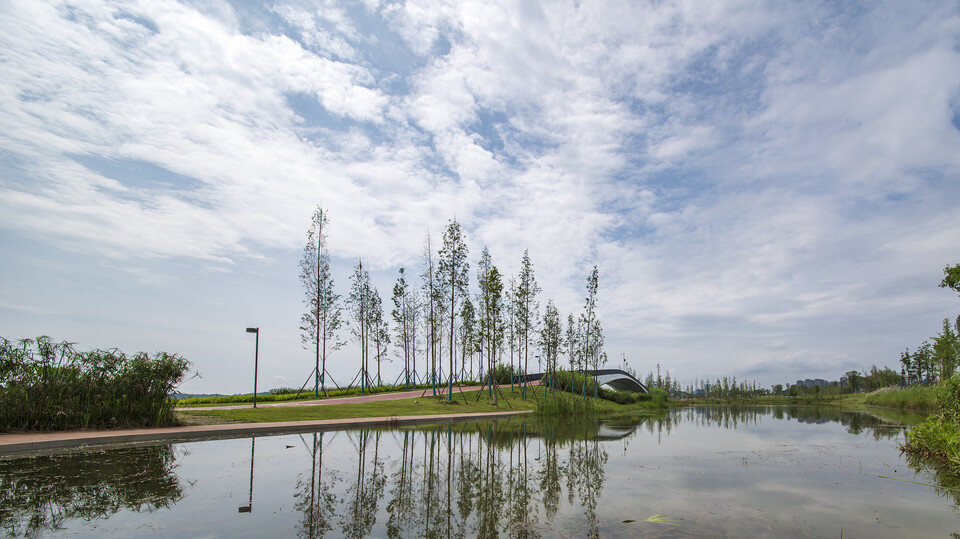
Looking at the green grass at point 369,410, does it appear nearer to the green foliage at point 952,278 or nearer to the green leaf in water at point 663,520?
the green leaf in water at point 663,520

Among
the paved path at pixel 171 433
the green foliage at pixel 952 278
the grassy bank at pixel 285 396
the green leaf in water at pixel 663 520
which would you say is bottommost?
the grassy bank at pixel 285 396

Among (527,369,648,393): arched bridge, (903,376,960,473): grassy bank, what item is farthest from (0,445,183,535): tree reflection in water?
(527,369,648,393): arched bridge

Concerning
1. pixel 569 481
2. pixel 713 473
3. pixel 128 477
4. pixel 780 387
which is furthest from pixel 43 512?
pixel 780 387

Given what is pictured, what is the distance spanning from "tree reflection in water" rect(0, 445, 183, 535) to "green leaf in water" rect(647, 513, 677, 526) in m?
6.33

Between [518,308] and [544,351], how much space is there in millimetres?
4793

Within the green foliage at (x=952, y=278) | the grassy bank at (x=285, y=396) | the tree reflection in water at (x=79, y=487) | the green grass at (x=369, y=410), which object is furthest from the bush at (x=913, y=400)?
the tree reflection in water at (x=79, y=487)

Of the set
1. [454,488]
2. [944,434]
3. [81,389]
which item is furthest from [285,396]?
[944,434]

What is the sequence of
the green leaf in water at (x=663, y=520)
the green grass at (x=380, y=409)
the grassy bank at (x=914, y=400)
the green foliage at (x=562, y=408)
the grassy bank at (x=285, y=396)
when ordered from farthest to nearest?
the grassy bank at (x=914, y=400) → the grassy bank at (x=285, y=396) → the green foliage at (x=562, y=408) → the green grass at (x=380, y=409) → the green leaf in water at (x=663, y=520)

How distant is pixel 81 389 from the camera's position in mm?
12797

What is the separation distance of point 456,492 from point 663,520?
9.85ft

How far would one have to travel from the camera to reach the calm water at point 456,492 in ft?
17.6

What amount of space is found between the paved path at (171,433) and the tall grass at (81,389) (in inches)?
22.9

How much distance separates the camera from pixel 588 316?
113 feet

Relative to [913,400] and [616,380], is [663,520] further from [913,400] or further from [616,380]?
[616,380]
